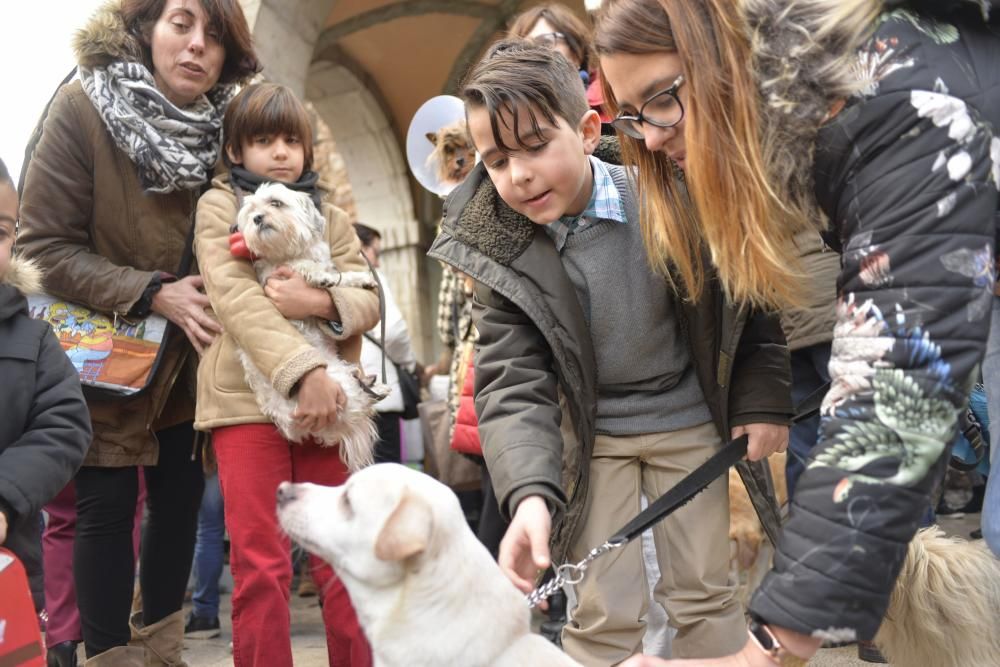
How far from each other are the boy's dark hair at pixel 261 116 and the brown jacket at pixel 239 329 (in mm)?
173

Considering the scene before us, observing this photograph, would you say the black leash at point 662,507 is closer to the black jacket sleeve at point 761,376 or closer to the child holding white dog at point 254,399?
the black jacket sleeve at point 761,376

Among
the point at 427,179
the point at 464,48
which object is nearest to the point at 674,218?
the point at 427,179

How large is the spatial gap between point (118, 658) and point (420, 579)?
1625mm

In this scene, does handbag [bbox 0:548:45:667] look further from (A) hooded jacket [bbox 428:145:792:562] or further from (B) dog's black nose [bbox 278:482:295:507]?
(A) hooded jacket [bbox 428:145:792:562]

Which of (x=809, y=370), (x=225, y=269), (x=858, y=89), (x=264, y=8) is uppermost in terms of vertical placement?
(x=264, y=8)

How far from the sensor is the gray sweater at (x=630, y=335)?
2.62m

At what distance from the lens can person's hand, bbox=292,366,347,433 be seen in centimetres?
297

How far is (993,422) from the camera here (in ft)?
6.67

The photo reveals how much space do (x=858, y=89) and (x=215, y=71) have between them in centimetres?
262

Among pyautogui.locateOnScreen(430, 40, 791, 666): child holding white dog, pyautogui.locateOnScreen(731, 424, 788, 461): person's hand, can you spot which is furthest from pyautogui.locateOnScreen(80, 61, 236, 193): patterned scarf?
pyautogui.locateOnScreen(731, 424, 788, 461): person's hand

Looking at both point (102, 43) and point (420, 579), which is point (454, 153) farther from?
point (420, 579)

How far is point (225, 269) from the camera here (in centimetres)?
314

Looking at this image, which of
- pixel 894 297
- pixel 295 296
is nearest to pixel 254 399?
pixel 295 296

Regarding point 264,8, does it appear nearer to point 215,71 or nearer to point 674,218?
point 215,71
